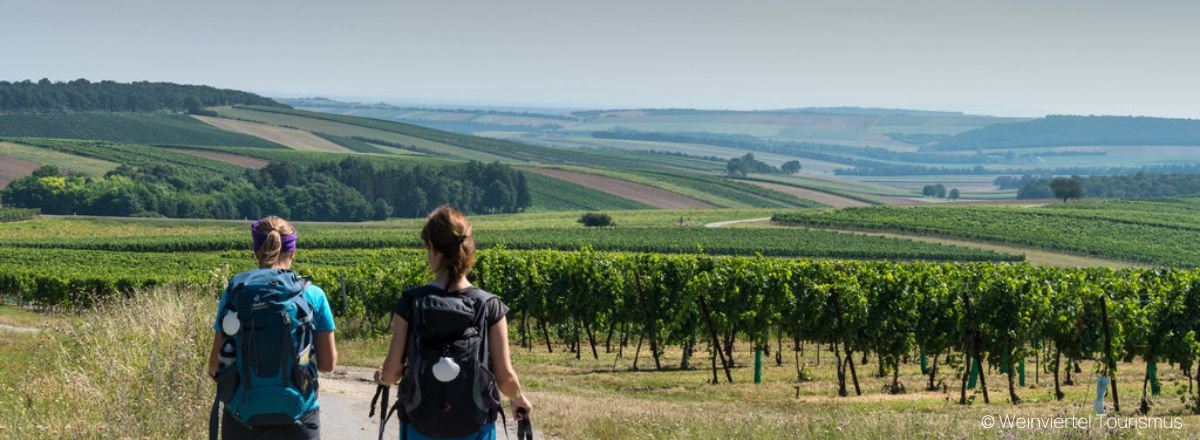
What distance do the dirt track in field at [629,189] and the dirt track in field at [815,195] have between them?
2342 centimetres

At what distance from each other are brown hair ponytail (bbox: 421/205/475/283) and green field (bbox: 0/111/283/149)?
167 metres

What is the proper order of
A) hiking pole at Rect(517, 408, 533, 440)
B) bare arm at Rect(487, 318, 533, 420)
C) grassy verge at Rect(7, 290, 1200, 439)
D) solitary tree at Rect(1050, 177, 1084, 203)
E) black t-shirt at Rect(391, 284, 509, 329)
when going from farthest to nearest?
solitary tree at Rect(1050, 177, 1084, 203)
grassy verge at Rect(7, 290, 1200, 439)
hiking pole at Rect(517, 408, 533, 440)
bare arm at Rect(487, 318, 533, 420)
black t-shirt at Rect(391, 284, 509, 329)

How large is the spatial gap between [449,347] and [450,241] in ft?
1.92

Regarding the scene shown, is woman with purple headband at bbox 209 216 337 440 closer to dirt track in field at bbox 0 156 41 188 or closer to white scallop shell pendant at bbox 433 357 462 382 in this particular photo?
white scallop shell pendant at bbox 433 357 462 382

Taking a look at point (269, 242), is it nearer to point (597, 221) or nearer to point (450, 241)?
point (450, 241)

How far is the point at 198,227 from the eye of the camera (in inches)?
3807

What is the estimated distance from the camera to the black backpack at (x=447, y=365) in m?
6.20

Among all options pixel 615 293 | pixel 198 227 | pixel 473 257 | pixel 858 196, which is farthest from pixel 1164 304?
pixel 858 196

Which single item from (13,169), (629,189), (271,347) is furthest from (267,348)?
(629,189)

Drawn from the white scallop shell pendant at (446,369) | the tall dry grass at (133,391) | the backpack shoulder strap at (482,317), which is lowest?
the tall dry grass at (133,391)

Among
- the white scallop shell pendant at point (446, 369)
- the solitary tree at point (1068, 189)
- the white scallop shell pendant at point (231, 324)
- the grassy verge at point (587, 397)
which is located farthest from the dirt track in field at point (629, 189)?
the white scallop shell pendant at point (446, 369)

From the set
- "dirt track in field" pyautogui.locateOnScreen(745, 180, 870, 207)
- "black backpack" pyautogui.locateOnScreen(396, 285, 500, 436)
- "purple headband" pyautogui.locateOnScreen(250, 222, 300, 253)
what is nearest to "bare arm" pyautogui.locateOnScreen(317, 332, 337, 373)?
"purple headband" pyautogui.locateOnScreen(250, 222, 300, 253)

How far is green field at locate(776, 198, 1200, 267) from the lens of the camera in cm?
7912

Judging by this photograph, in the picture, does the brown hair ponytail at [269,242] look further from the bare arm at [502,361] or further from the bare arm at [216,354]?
the bare arm at [502,361]
